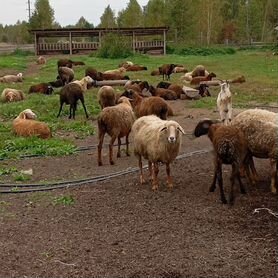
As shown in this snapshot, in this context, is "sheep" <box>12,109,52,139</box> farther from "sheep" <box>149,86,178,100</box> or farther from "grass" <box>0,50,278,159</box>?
"sheep" <box>149,86,178,100</box>

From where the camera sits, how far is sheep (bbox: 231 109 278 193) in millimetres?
7945

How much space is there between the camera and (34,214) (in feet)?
24.9

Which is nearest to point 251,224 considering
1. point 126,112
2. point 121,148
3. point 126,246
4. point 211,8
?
point 126,246

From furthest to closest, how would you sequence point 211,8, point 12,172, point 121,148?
point 211,8 < point 121,148 < point 12,172

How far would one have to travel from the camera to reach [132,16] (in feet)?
251

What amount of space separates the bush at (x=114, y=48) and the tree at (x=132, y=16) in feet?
106

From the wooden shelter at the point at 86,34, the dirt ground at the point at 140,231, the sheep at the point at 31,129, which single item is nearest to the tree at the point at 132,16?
the wooden shelter at the point at 86,34

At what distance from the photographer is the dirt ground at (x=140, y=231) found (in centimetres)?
563

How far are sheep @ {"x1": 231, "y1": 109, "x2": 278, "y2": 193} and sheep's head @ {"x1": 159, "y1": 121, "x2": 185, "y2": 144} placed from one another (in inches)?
36.2

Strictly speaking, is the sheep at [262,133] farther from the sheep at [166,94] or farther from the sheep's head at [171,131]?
the sheep at [166,94]

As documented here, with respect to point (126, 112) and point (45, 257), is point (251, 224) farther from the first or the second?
point (126, 112)

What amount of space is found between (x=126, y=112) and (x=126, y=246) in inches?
193

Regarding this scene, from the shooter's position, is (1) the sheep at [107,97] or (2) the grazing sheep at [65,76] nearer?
(1) the sheep at [107,97]

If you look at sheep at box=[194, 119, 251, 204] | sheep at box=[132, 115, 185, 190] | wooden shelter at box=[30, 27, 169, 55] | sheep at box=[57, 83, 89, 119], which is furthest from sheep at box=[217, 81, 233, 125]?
wooden shelter at box=[30, 27, 169, 55]
